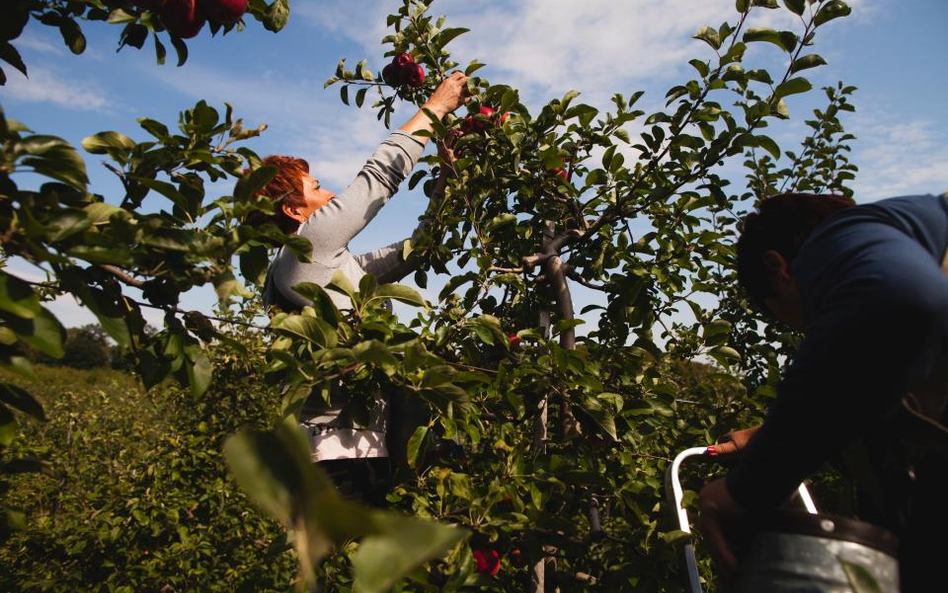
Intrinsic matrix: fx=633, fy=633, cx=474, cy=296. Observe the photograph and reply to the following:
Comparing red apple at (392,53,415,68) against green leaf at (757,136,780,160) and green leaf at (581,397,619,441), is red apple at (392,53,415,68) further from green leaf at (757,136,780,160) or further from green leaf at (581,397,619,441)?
green leaf at (581,397,619,441)

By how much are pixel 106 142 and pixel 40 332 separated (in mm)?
393

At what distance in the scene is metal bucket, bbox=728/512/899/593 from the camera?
794 mm

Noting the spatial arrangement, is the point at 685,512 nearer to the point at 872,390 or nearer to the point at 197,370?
the point at 872,390

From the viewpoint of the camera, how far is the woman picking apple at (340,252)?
5.99 feet

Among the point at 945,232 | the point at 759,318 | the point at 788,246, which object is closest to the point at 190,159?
the point at 788,246

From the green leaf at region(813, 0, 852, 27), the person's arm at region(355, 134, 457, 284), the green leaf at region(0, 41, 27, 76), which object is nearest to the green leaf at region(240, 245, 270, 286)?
the green leaf at region(0, 41, 27, 76)

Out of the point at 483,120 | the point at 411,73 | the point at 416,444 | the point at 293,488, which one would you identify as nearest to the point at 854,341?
the point at 293,488

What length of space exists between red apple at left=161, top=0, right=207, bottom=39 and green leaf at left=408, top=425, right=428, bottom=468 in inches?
45.2

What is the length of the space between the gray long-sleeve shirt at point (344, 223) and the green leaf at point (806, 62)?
1.11m

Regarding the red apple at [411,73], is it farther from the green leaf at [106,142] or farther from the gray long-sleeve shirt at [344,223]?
the green leaf at [106,142]

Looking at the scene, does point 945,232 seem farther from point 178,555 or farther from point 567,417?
point 178,555

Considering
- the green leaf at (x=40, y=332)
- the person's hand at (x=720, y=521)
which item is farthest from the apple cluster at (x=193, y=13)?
the person's hand at (x=720, y=521)

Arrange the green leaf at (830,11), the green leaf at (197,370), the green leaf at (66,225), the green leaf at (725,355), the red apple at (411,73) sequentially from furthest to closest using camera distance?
1. the red apple at (411,73)
2. the green leaf at (725,355)
3. the green leaf at (830,11)
4. the green leaf at (197,370)
5. the green leaf at (66,225)

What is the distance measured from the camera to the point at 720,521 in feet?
3.06
